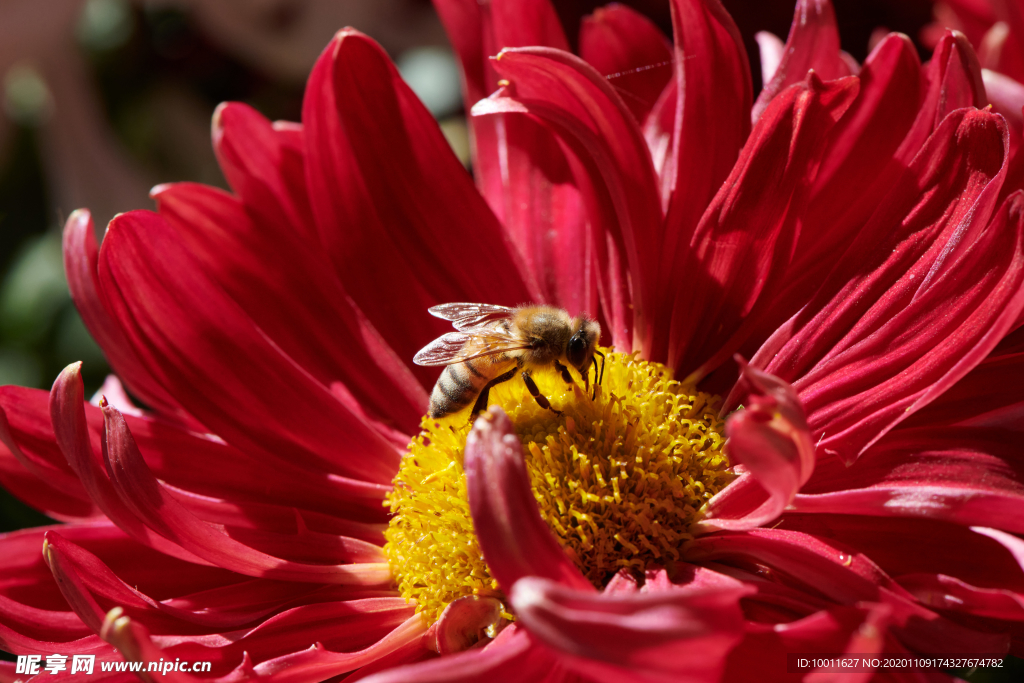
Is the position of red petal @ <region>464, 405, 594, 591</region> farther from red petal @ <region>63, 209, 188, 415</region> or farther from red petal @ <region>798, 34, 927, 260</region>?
red petal @ <region>63, 209, 188, 415</region>

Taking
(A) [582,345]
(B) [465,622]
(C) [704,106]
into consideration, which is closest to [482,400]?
(A) [582,345]

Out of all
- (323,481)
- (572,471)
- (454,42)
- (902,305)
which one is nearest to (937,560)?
(902,305)

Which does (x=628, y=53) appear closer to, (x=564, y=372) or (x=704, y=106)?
(x=704, y=106)

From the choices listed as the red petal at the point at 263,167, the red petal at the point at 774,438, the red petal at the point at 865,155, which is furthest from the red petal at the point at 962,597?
the red petal at the point at 263,167

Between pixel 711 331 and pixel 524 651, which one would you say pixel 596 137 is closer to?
pixel 711 331

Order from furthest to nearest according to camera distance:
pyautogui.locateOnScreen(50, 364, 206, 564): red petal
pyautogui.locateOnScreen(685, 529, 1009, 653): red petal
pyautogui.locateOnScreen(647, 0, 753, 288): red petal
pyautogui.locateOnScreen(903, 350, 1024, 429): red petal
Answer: pyautogui.locateOnScreen(647, 0, 753, 288): red petal → pyautogui.locateOnScreen(50, 364, 206, 564): red petal → pyautogui.locateOnScreen(903, 350, 1024, 429): red petal → pyautogui.locateOnScreen(685, 529, 1009, 653): red petal

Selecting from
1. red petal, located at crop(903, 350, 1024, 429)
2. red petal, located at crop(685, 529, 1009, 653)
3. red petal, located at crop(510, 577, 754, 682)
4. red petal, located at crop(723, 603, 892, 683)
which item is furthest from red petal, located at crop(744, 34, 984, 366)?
red petal, located at crop(510, 577, 754, 682)
